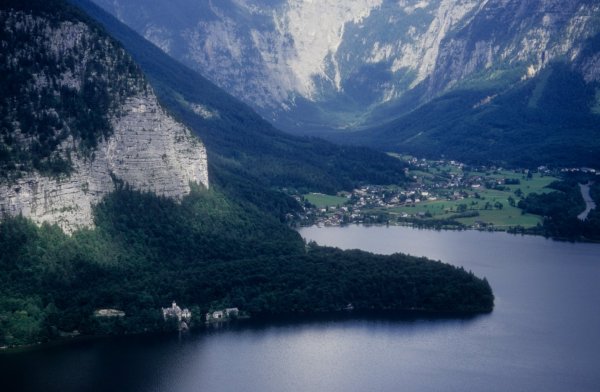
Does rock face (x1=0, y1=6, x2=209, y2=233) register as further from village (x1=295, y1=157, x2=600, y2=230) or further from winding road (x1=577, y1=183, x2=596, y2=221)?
winding road (x1=577, y1=183, x2=596, y2=221)

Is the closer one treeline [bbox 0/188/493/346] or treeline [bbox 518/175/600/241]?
treeline [bbox 0/188/493/346]

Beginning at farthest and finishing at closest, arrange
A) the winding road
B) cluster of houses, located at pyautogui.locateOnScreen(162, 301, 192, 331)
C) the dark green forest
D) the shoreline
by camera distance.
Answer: the dark green forest → the winding road → the shoreline → cluster of houses, located at pyautogui.locateOnScreen(162, 301, 192, 331)

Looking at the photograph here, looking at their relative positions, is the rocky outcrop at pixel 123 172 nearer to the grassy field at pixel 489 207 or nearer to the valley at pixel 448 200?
→ the valley at pixel 448 200

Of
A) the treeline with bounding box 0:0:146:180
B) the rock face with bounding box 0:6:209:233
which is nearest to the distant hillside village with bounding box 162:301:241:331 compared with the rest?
the rock face with bounding box 0:6:209:233

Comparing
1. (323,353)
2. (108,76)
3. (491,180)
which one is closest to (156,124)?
(108,76)

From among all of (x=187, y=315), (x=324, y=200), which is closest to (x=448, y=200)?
(x=324, y=200)

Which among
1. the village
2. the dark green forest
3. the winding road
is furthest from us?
the dark green forest

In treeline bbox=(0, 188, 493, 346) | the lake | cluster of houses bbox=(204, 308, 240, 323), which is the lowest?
the lake
